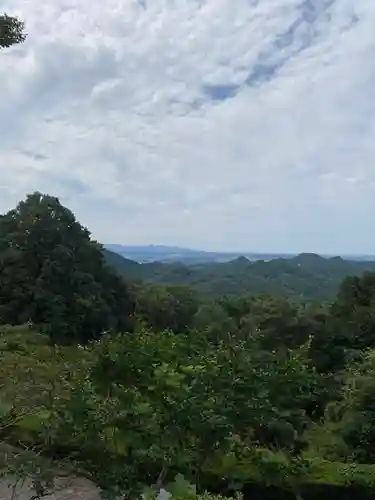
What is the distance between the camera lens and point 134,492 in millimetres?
3387

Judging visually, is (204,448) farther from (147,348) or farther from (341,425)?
(341,425)

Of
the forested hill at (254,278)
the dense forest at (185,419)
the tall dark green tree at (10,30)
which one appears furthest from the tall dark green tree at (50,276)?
the forested hill at (254,278)

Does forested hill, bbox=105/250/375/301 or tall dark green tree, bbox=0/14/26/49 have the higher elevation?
tall dark green tree, bbox=0/14/26/49

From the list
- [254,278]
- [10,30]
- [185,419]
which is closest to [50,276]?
[185,419]

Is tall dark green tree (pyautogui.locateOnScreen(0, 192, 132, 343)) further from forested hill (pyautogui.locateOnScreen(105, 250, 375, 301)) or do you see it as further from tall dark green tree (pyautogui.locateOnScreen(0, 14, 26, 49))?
forested hill (pyautogui.locateOnScreen(105, 250, 375, 301))

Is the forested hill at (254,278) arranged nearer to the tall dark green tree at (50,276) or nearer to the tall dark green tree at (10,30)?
the tall dark green tree at (50,276)

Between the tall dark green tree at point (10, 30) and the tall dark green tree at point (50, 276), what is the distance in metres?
15.8

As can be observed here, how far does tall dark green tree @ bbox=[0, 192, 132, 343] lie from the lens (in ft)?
62.0

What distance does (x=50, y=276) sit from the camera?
62.2 feet

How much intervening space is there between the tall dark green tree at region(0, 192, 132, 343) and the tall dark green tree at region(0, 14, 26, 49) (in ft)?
51.7

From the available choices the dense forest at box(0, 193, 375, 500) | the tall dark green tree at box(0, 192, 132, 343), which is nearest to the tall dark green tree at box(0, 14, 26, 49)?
the dense forest at box(0, 193, 375, 500)

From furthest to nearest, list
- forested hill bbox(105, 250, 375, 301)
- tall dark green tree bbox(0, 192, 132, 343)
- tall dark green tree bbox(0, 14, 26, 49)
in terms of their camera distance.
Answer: forested hill bbox(105, 250, 375, 301)
tall dark green tree bbox(0, 192, 132, 343)
tall dark green tree bbox(0, 14, 26, 49)

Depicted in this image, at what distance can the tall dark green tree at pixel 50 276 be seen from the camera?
62.0ft

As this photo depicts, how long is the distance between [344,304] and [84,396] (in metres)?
17.0
